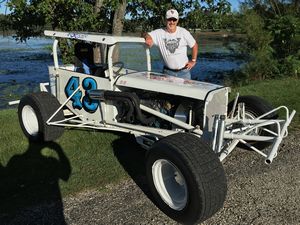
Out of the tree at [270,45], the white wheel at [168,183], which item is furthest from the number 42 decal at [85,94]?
the tree at [270,45]

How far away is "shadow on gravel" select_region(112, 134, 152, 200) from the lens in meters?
4.93

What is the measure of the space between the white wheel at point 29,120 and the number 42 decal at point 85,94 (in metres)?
0.74

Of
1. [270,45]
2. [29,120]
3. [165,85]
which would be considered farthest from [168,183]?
[270,45]

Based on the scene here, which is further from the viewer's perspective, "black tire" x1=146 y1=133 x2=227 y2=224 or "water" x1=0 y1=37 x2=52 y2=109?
"water" x1=0 y1=37 x2=52 y2=109

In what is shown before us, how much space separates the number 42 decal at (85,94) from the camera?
19.1 ft

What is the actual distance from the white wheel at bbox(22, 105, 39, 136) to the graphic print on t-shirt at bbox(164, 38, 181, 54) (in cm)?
236

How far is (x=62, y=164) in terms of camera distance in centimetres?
545

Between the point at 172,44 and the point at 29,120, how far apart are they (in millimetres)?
2586

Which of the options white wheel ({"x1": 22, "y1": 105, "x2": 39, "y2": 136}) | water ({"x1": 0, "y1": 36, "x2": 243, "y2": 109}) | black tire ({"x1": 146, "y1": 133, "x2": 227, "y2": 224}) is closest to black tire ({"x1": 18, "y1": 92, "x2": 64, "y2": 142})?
white wheel ({"x1": 22, "y1": 105, "x2": 39, "y2": 136})

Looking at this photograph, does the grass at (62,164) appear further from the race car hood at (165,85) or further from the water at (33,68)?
the water at (33,68)

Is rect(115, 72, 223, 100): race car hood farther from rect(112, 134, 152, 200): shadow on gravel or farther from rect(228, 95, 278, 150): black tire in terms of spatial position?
rect(112, 134, 152, 200): shadow on gravel

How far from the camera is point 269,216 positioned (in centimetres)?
404

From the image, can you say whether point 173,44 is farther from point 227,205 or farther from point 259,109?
point 227,205

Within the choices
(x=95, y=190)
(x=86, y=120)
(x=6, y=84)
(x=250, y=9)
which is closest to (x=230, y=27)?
(x=250, y=9)
